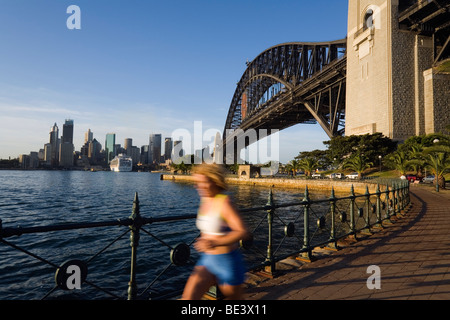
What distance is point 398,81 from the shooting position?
4256 cm

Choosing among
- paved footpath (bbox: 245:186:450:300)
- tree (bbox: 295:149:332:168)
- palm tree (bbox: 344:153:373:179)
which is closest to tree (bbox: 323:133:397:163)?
palm tree (bbox: 344:153:373:179)

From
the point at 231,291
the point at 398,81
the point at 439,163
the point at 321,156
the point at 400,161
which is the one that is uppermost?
the point at 398,81

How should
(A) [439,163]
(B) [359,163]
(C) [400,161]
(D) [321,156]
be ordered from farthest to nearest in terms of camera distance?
1. (D) [321,156]
2. (B) [359,163]
3. (C) [400,161]
4. (A) [439,163]

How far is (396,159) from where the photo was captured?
121ft

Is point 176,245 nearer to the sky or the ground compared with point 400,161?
nearer to the ground

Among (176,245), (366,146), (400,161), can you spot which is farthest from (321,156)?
(176,245)

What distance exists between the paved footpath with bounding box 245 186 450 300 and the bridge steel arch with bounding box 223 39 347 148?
5226cm

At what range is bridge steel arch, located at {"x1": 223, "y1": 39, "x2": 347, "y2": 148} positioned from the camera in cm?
5912

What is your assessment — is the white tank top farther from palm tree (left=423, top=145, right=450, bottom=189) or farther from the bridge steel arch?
the bridge steel arch

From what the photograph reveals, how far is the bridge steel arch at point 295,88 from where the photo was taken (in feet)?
194

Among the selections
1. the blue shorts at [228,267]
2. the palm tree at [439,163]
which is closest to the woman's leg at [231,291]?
the blue shorts at [228,267]

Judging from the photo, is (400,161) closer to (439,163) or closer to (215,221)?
(439,163)

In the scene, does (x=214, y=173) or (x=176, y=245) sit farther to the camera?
(x=176, y=245)

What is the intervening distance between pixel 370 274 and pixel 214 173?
365 cm
